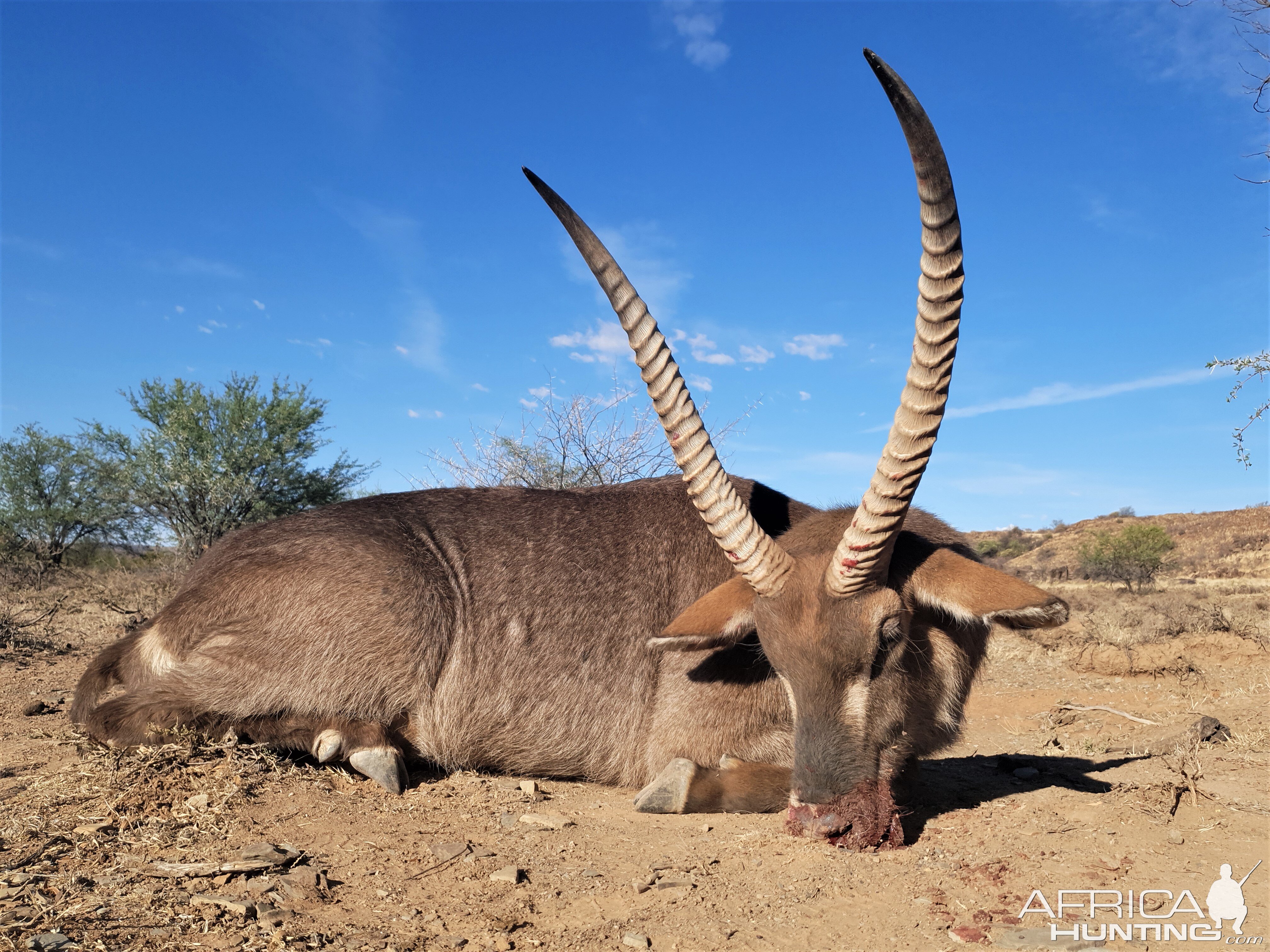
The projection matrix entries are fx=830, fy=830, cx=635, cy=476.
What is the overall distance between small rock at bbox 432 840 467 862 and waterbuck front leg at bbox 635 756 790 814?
42.1 inches

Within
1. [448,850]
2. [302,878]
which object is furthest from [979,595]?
[302,878]

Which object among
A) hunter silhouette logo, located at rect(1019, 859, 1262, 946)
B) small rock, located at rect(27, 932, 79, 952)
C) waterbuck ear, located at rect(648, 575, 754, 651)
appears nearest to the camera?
small rock, located at rect(27, 932, 79, 952)

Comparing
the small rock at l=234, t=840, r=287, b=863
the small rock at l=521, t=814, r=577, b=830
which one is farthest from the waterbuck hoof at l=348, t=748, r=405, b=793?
the small rock at l=234, t=840, r=287, b=863

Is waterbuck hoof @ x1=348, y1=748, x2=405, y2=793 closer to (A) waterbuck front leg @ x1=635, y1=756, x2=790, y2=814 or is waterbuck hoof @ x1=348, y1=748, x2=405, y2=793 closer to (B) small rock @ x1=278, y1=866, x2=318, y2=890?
(B) small rock @ x1=278, y1=866, x2=318, y2=890

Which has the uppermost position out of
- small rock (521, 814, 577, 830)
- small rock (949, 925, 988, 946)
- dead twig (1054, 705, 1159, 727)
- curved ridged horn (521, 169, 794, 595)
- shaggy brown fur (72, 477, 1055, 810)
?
curved ridged horn (521, 169, 794, 595)

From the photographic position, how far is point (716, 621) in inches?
158

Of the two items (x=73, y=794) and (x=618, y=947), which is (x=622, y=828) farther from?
(x=73, y=794)

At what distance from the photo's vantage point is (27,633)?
372 inches

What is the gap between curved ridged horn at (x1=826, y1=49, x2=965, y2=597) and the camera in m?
2.93

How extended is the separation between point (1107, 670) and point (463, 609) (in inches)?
301

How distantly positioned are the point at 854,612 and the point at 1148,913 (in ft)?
4.68

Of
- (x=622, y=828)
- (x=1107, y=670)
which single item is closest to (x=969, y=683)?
(x=622, y=828)

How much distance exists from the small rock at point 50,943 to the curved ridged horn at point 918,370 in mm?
2952

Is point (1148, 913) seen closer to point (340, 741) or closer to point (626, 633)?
point (626, 633)
